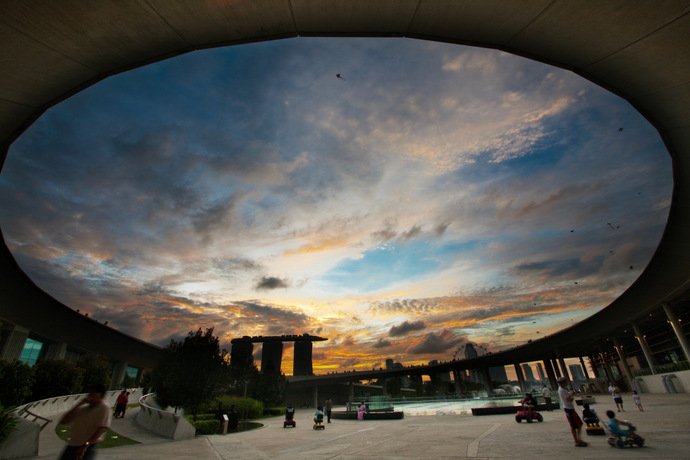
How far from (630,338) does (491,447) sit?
81.4 meters

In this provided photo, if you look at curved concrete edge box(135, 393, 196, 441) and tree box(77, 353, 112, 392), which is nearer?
curved concrete edge box(135, 393, 196, 441)

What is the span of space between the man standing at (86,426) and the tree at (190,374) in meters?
21.8

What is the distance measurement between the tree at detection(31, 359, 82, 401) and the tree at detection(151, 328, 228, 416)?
12.5 metres

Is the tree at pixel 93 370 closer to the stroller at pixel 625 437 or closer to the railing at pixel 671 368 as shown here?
the stroller at pixel 625 437

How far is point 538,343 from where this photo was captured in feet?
254

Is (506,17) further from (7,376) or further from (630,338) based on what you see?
(630,338)

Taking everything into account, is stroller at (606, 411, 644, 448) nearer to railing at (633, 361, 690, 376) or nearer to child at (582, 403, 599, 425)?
child at (582, 403, 599, 425)

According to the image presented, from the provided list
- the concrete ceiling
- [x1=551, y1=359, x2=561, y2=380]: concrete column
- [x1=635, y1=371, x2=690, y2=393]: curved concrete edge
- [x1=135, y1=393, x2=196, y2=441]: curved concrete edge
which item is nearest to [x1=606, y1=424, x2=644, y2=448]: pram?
the concrete ceiling

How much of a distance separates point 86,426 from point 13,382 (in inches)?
1024

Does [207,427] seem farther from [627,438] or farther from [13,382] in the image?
[627,438]

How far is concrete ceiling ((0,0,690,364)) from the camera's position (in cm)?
517

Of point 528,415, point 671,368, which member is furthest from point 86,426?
point 671,368

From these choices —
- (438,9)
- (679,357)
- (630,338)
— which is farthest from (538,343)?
(438,9)

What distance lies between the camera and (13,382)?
70.6 ft
